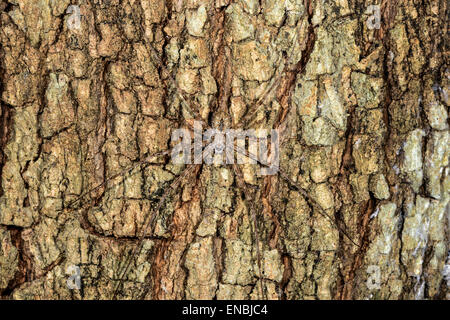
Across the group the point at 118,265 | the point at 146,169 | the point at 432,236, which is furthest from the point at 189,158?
the point at 432,236

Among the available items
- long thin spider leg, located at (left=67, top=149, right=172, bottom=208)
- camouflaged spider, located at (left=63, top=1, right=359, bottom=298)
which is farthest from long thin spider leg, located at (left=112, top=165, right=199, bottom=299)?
long thin spider leg, located at (left=67, top=149, right=172, bottom=208)

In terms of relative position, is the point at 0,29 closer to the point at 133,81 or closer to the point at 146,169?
the point at 133,81

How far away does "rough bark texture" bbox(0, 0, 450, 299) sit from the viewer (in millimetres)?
1458

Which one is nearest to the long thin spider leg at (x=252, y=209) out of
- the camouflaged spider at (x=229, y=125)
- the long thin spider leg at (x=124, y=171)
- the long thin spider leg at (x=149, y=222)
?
the camouflaged spider at (x=229, y=125)

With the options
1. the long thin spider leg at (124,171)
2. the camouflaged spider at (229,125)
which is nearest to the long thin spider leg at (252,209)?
the camouflaged spider at (229,125)

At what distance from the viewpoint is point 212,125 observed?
1506 millimetres

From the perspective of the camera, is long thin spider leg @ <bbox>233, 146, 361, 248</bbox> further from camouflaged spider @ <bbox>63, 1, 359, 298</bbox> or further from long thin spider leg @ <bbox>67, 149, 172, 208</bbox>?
long thin spider leg @ <bbox>67, 149, 172, 208</bbox>

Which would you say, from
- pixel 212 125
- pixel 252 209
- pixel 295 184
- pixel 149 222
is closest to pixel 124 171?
pixel 149 222

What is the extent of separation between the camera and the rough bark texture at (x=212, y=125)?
→ 4.78ft

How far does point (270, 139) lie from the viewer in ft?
4.93

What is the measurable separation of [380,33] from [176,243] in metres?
1.09

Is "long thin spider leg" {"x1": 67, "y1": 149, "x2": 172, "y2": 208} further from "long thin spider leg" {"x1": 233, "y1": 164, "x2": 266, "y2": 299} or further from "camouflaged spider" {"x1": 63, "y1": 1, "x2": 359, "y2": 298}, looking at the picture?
"long thin spider leg" {"x1": 233, "y1": 164, "x2": 266, "y2": 299}

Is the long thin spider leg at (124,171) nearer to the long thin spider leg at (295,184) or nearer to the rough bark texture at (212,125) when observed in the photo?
the rough bark texture at (212,125)

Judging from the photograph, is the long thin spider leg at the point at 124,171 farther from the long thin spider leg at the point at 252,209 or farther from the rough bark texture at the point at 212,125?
the long thin spider leg at the point at 252,209
